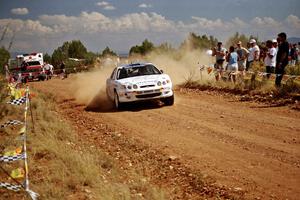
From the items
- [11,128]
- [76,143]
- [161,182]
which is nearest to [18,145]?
[76,143]

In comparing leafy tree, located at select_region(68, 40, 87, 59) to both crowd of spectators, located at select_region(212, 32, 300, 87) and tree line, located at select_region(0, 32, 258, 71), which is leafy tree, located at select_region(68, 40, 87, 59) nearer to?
tree line, located at select_region(0, 32, 258, 71)

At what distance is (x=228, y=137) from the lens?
830cm

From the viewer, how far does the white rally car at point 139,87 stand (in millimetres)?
12398

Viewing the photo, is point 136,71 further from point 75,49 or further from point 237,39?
point 75,49

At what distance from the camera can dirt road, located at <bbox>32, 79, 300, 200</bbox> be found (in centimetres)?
595

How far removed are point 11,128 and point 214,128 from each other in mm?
5636

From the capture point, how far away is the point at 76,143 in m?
9.03

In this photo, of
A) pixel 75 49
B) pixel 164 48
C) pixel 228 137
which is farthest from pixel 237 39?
pixel 75 49

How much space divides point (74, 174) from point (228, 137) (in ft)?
12.2

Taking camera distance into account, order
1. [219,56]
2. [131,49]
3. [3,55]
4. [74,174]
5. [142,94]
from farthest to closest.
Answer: [131,49]
[219,56]
[3,55]
[142,94]
[74,174]

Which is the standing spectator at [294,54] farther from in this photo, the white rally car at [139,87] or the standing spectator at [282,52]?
the white rally car at [139,87]

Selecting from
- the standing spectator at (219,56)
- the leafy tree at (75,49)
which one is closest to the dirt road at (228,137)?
the standing spectator at (219,56)

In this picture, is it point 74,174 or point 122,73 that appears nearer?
point 74,174

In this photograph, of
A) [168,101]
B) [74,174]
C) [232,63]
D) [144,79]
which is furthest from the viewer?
[232,63]
